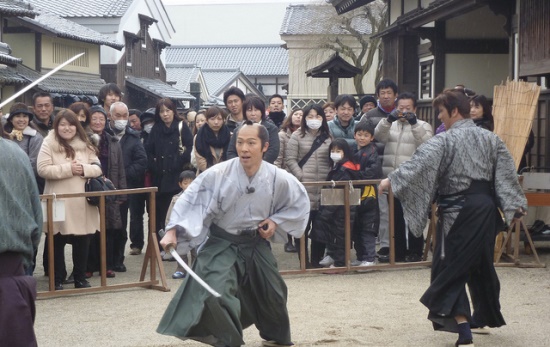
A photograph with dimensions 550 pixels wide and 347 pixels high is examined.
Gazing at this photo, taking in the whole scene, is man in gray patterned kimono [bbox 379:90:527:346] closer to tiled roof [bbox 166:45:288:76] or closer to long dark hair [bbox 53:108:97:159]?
long dark hair [bbox 53:108:97:159]

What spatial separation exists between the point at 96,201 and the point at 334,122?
10.9 feet

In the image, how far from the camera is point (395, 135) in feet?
33.5

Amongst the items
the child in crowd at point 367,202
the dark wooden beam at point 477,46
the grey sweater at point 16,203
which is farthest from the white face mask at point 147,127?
the grey sweater at point 16,203

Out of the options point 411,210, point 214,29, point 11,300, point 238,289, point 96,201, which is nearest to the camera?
point 11,300

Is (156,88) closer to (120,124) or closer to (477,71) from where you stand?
(477,71)

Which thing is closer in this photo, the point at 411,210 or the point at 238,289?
the point at 238,289

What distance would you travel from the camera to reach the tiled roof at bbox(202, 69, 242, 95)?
56688 millimetres

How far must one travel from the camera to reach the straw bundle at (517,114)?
9.97m

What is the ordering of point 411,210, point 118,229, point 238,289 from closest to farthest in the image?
1. point 238,289
2. point 411,210
3. point 118,229

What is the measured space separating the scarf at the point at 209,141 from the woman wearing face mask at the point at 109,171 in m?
1.07

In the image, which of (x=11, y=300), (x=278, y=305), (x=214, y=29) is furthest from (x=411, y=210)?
(x=214, y=29)

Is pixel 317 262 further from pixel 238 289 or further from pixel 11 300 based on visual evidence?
pixel 11 300

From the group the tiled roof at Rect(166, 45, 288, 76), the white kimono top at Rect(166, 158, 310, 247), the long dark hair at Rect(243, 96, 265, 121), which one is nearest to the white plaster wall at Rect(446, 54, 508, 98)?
the long dark hair at Rect(243, 96, 265, 121)

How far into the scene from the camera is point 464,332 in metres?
6.55
